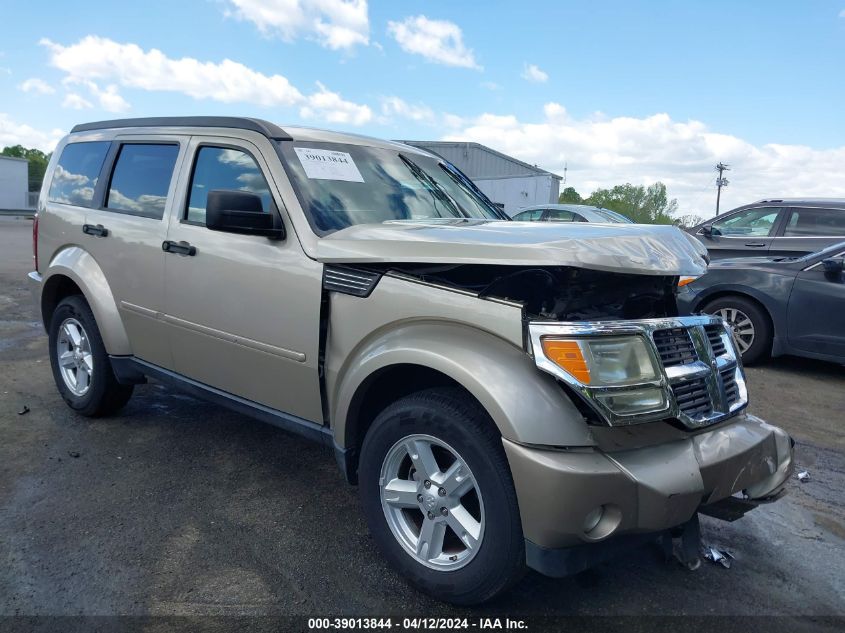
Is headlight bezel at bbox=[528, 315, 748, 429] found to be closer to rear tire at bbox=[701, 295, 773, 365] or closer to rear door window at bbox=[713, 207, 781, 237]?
rear tire at bbox=[701, 295, 773, 365]

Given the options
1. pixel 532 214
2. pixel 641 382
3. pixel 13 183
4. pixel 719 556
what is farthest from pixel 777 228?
pixel 13 183

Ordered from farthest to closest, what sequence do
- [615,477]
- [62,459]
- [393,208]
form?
[62,459] < [393,208] < [615,477]

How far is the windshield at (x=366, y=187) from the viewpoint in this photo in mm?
3209

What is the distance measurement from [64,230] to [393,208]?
8.53ft

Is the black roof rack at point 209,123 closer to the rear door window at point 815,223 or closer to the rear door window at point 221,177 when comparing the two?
the rear door window at point 221,177

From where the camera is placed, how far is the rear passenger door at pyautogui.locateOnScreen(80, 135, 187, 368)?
12.6 feet

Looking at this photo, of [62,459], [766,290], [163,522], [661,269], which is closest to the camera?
[661,269]

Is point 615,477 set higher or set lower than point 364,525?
higher

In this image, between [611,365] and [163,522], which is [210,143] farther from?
[611,365]

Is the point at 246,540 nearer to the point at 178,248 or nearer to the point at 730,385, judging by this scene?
the point at 178,248

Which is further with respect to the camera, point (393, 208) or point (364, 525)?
point (393, 208)

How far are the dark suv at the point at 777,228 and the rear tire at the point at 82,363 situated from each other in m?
8.51

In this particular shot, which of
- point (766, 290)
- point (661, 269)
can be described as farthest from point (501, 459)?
point (766, 290)

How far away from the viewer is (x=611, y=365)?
7.29 ft
